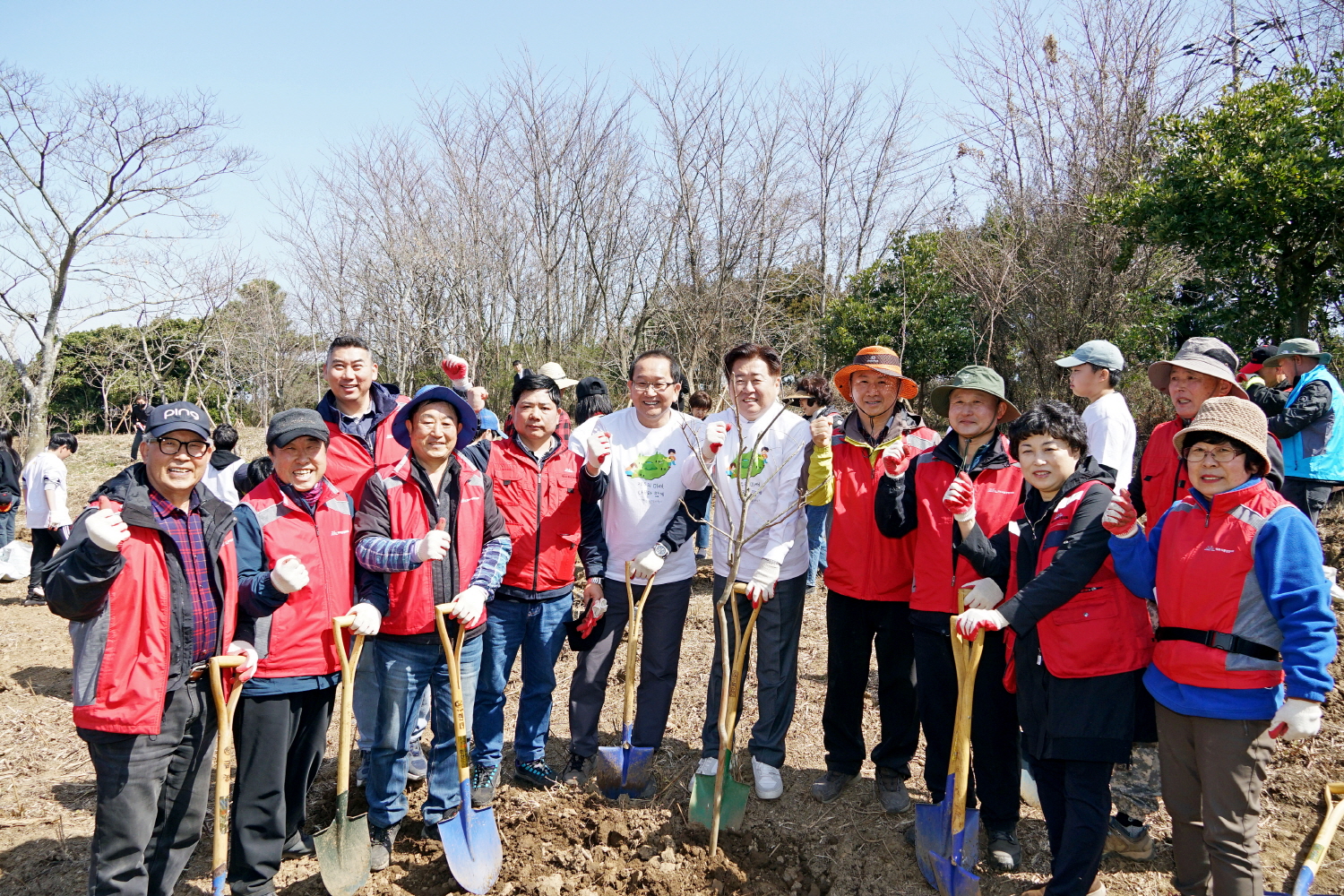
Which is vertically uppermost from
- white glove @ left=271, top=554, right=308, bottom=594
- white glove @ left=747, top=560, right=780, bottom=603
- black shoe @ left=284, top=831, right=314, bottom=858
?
white glove @ left=271, top=554, right=308, bottom=594

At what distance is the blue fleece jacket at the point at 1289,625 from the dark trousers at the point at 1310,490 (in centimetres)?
407

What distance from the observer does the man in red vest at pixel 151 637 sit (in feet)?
8.27

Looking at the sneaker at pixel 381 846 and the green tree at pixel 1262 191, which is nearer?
the sneaker at pixel 381 846

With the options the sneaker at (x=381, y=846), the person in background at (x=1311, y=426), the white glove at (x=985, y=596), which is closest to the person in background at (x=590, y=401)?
the sneaker at (x=381, y=846)

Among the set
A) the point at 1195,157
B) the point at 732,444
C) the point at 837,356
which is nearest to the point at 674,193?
the point at 837,356

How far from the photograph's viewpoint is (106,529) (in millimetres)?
2395

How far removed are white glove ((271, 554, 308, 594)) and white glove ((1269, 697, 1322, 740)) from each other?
3363mm

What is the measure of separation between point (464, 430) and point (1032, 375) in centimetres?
1119

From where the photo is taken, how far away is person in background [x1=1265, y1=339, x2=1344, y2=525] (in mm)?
5785

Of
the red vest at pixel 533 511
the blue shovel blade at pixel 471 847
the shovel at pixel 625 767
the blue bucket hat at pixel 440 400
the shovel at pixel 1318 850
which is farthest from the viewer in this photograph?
the shovel at pixel 625 767

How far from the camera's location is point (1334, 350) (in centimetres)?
1020

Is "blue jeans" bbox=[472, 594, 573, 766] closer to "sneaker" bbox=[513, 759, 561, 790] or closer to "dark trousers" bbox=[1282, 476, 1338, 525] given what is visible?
"sneaker" bbox=[513, 759, 561, 790]

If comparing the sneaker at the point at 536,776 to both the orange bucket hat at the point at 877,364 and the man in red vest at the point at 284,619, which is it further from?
the orange bucket hat at the point at 877,364

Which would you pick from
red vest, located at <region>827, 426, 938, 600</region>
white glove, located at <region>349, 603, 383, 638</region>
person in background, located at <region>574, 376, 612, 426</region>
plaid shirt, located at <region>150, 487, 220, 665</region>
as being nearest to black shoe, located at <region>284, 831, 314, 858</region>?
white glove, located at <region>349, 603, 383, 638</region>
